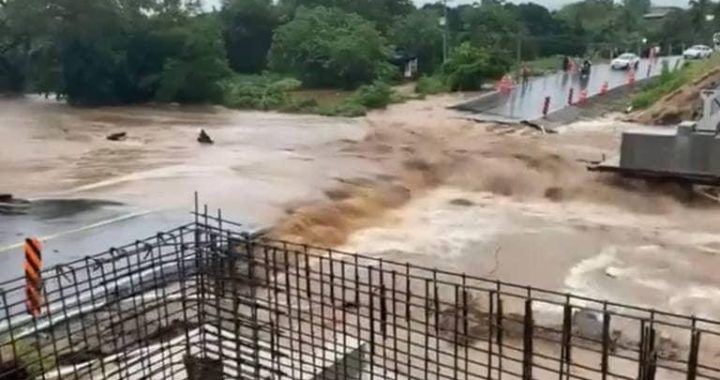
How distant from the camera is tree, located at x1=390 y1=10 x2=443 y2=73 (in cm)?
4719

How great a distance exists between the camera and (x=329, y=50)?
4159 cm

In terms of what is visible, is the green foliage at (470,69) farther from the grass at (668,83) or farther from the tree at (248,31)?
the tree at (248,31)

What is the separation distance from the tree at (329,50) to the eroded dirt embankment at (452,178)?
13.8 m

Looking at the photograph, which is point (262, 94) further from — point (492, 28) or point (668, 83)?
point (492, 28)

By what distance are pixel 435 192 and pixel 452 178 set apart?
1.06 meters

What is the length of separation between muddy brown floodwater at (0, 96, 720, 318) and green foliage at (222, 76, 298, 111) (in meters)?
6.65

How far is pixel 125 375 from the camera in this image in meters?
6.93

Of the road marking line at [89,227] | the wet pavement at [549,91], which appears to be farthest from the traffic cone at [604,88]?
the road marking line at [89,227]

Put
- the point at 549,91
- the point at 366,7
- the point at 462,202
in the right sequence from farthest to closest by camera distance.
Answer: the point at 366,7, the point at 549,91, the point at 462,202

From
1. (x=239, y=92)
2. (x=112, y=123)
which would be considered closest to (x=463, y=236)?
(x=112, y=123)

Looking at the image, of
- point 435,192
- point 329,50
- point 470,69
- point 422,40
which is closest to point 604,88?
point 470,69

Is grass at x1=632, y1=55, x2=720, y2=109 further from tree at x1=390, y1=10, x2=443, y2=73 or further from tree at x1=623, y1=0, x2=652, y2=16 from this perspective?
tree at x1=623, y1=0, x2=652, y2=16

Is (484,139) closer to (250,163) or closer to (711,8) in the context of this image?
(250,163)

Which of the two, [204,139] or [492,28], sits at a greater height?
[492,28]
